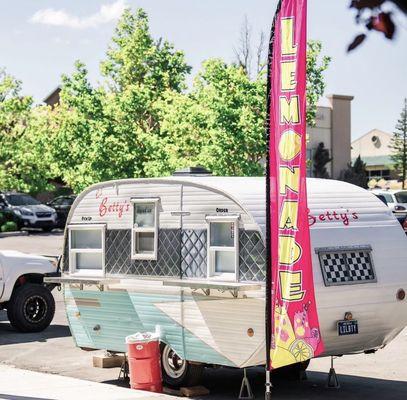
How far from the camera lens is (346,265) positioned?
10945mm

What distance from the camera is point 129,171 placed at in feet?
137

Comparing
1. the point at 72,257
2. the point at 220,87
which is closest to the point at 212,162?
the point at 220,87

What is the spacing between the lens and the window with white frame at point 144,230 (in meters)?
12.0

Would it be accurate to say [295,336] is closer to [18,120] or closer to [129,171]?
[129,171]

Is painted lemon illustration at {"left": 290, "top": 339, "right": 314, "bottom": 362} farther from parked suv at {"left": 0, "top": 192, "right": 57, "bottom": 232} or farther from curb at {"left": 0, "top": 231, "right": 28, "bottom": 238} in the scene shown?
parked suv at {"left": 0, "top": 192, "right": 57, "bottom": 232}

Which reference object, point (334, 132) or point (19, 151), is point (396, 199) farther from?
point (334, 132)

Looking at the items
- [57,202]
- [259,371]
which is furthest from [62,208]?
[259,371]

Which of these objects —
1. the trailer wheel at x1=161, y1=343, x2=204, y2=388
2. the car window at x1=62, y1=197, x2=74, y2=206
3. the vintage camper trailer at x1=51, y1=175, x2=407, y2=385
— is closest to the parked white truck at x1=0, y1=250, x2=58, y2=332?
the vintage camper trailer at x1=51, y1=175, x2=407, y2=385

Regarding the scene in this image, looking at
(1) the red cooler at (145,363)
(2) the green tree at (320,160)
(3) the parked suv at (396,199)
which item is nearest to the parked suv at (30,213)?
Result: (3) the parked suv at (396,199)

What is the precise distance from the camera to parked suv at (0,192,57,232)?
1736 inches

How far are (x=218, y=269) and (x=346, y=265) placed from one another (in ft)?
4.85

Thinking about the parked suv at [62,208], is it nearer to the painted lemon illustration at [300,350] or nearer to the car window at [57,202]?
the car window at [57,202]

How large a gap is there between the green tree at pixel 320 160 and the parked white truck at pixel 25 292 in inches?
2170

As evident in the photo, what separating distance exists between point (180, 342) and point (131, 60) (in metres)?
37.2
